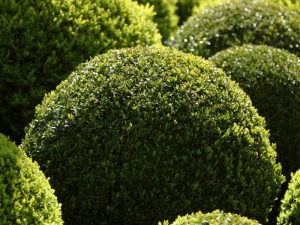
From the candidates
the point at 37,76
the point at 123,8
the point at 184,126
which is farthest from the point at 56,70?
the point at 184,126

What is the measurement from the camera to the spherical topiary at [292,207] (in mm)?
4672

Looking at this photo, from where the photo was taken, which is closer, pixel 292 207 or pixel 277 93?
pixel 292 207

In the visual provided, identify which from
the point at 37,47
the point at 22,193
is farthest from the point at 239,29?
the point at 22,193

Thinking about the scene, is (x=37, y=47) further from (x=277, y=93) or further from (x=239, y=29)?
(x=239, y=29)

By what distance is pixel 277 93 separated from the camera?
5.92 meters

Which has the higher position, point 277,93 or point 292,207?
point 277,93

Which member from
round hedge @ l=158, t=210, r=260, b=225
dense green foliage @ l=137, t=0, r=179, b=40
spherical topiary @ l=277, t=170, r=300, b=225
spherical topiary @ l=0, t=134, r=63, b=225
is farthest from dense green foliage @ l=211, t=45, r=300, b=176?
spherical topiary @ l=0, t=134, r=63, b=225

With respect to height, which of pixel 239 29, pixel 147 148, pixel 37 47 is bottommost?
pixel 147 148

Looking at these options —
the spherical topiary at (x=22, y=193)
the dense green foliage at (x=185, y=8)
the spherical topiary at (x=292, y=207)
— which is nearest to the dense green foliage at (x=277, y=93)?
the spherical topiary at (x=292, y=207)

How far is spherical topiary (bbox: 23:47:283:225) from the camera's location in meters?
4.65

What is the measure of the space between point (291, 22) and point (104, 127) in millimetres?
3244

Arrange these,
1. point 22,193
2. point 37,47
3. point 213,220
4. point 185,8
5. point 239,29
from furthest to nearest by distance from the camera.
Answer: point 185,8
point 239,29
point 37,47
point 22,193
point 213,220

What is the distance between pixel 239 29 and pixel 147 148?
2.88 metres

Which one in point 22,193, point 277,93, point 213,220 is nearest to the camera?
point 213,220
